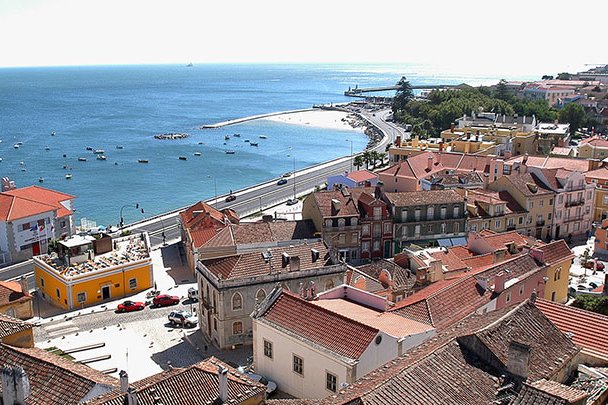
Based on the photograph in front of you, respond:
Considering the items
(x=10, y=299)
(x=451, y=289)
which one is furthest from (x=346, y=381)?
(x=10, y=299)

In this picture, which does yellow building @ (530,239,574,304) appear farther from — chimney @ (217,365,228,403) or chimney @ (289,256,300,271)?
chimney @ (217,365,228,403)

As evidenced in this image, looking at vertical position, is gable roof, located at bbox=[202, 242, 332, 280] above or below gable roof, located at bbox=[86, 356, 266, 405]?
below

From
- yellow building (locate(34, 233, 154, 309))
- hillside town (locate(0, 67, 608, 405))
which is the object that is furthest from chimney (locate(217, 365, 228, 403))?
yellow building (locate(34, 233, 154, 309))

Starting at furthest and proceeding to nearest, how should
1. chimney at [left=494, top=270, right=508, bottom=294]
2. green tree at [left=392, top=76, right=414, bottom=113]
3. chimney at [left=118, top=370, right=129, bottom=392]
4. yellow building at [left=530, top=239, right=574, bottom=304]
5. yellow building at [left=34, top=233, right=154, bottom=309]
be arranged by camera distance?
green tree at [left=392, top=76, right=414, bottom=113]
yellow building at [left=34, top=233, right=154, bottom=309]
yellow building at [left=530, top=239, right=574, bottom=304]
chimney at [left=494, top=270, right=508, bottom=294]
chimney at [left=118, top=370, right=129, bottom=392]

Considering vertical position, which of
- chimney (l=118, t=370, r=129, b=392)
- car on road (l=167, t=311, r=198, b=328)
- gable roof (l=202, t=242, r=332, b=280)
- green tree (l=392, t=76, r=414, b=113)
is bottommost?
car on road (l=167, t=311, r=198, b=328)

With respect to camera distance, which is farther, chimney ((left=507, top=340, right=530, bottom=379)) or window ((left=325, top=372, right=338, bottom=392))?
window ((left=325, top=372, right=338, bottom=392))

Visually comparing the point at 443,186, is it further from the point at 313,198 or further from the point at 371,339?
the point at 371,339
